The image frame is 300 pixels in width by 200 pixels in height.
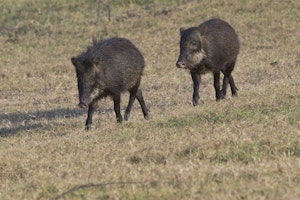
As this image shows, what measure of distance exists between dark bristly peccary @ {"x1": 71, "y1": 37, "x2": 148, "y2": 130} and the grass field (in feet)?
1.82

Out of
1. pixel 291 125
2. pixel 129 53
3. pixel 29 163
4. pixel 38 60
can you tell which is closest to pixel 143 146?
pixel 29 163

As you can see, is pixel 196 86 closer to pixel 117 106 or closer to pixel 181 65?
pixel 181 65

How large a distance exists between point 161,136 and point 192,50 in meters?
5.63

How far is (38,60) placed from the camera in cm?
3011

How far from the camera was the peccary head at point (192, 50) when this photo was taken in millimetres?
15266

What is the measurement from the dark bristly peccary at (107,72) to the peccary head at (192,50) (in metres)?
1.14

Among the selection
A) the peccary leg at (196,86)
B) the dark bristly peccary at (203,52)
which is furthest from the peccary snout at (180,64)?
the peccary leg at (196,86)

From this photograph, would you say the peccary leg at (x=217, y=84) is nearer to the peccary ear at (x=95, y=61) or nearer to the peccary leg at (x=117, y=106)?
the peccary leg at (x=117, y=106)

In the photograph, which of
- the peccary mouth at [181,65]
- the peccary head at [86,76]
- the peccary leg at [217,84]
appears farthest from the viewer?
the peccary leg at [217,84]

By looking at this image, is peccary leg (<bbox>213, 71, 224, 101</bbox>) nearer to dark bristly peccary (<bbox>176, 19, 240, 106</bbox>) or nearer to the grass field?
dark bristly peccary (<bbox>176, 19, 240, 106</bbox>)

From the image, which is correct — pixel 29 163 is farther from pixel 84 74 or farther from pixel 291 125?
pixel 84 74

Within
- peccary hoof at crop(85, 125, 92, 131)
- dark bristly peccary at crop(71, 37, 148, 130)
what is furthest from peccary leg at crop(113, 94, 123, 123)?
peccary hoof at crop(85, 125, 92, 131)

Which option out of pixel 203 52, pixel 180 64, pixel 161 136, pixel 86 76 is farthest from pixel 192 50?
pixel 161 136

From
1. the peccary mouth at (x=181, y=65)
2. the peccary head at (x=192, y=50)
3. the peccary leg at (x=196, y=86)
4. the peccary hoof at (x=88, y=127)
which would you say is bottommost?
the peccary leg at (x=196, y=86)
